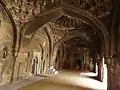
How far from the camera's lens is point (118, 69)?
14.6 ft

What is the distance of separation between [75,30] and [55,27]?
152cm

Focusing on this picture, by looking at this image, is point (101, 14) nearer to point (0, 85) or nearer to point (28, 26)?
point (28, 26)

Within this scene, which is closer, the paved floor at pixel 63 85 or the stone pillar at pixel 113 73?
the stone pillar at pixel 113 73

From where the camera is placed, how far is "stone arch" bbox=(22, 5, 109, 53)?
515cm

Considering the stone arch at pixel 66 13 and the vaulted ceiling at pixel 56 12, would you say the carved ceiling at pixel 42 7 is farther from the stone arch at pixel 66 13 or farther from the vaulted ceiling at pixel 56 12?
the stone arch at pixel 66 13

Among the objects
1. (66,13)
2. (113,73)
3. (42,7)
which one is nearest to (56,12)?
(66,13)

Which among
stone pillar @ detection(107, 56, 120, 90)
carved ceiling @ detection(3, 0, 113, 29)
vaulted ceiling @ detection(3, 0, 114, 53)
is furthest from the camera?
vaulted ceiling @ detection(3, 0, 114, 53)

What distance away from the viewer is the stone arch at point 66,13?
515 cm

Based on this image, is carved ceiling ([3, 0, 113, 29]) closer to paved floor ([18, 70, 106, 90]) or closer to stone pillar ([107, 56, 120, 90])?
stone pillar ([107, 56, 120, 90])

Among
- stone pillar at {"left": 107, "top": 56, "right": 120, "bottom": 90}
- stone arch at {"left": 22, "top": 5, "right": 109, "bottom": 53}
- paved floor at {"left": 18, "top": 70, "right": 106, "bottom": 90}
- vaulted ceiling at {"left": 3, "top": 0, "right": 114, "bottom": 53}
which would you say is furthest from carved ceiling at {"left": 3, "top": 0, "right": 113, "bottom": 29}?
paved floor at {"left": 18, "top": 70, "right": 106, "bottom": 90}

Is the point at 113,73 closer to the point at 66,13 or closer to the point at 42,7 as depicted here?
the point at 66,13

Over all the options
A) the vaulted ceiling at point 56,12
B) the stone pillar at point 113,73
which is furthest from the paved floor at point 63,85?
the vaulted ceiling at point 56,12

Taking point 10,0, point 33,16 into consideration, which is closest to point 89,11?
point 33,16

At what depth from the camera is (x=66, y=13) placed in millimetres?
5992
